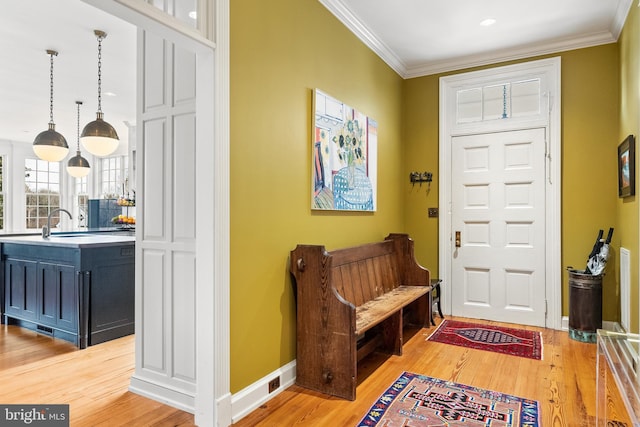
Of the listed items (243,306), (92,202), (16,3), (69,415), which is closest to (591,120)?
(243,306)

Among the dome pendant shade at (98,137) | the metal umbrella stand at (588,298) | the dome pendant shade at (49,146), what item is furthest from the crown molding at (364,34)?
the dome pendant shade at (49,146)

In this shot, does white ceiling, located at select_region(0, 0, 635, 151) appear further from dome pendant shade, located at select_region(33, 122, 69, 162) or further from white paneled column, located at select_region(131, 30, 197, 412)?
white paneled column, located at select_region(131, 30, 197, 412)

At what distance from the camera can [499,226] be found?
4.28m

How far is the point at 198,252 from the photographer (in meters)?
2.16

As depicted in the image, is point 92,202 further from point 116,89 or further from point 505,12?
point 505,12

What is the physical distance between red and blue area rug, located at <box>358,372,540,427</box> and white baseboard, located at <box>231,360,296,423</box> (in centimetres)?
61

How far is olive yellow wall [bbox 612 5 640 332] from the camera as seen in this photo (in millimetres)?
2934

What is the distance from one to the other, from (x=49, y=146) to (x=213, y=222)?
3306 millimetres

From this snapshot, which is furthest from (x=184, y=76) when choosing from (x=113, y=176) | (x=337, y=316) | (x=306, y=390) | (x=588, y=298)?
(x=113, y=176)

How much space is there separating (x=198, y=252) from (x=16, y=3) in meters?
2.66

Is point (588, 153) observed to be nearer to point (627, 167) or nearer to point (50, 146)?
point (627, 167)

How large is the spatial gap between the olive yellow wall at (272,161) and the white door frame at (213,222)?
0.08m

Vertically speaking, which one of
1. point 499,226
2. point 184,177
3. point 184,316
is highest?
point 184,177

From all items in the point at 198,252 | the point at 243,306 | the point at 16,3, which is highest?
the point at 16,3
